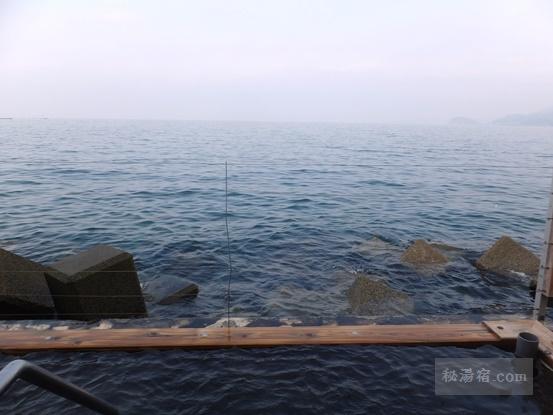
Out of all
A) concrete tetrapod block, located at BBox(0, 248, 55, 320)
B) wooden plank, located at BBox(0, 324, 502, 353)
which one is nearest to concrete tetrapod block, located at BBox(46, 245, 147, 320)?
concrete tetrapod block, located at BBox(0, 248, 55, 320)

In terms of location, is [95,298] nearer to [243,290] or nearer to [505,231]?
[243,290]

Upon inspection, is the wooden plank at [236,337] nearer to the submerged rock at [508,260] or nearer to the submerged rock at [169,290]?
the submerged rock at [169,290]

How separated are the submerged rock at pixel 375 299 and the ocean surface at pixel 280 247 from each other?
1.15ft

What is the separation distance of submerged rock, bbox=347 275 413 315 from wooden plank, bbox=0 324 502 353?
2960 mm

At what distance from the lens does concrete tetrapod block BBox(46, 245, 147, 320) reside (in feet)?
23.7

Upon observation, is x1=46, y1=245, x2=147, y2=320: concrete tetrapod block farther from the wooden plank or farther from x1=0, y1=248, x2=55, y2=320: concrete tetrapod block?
the wooden plank

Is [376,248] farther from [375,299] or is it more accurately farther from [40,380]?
[40,380]

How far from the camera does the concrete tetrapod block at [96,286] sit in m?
7.23

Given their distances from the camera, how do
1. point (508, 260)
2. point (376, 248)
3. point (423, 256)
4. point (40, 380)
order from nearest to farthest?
point (40, 380) < point (508, 260) < point (423, 256) < point (376, 248)

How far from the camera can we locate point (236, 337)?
6.21m

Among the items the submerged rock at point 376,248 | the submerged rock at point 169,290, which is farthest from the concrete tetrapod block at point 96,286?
the submerged rock at point 376,248

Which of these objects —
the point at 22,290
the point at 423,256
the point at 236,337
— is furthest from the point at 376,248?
the point at 22,290

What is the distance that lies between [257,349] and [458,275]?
794cm

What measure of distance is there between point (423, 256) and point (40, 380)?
38.8 feet
